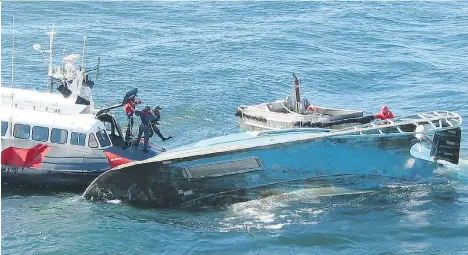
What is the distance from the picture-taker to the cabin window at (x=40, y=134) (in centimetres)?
2505

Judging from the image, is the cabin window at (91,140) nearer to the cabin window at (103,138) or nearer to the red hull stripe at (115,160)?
the cabin window at (103,138)

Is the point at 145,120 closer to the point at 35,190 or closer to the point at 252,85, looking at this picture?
the point at 35,190

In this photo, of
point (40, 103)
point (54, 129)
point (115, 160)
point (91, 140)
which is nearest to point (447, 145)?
point (115, 160)

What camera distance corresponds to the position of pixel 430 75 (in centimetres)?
4103

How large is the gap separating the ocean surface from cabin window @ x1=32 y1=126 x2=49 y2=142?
68.5 inches

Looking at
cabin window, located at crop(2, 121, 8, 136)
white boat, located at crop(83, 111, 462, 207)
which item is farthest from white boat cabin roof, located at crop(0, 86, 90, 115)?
white boat, located at crop(83, 111, 462, 207)

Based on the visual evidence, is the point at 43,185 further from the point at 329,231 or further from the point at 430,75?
the point at 430,75

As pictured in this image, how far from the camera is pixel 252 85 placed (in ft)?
127

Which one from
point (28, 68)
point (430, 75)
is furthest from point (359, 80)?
point (28, 68)

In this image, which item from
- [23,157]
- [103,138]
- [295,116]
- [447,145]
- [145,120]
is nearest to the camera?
[447,145]

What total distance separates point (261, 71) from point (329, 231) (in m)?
20.5

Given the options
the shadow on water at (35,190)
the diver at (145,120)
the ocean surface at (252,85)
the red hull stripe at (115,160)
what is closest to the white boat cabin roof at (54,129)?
the red hull stripe at (115,160)

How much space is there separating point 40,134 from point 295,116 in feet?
32.6

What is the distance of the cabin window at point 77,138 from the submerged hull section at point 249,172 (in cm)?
210
